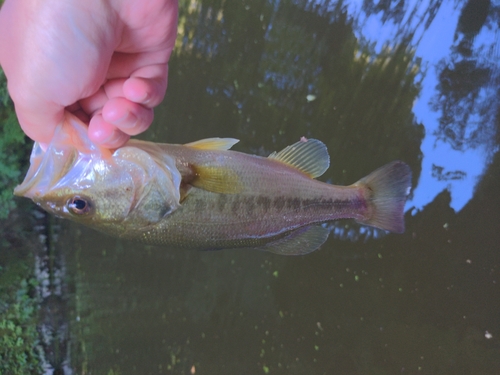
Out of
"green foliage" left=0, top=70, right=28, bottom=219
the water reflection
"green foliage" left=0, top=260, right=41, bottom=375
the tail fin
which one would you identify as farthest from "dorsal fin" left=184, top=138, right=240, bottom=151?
"green foliage" left=0, top=260, right=41, bottom=375

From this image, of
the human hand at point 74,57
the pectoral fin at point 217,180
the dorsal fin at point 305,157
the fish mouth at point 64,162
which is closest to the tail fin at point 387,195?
the dorsal fin at point 305,157

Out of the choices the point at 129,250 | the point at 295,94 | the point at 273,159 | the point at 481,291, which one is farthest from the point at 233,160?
the point at 129,250

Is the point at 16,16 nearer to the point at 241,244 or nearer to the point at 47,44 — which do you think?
the point at 47,44

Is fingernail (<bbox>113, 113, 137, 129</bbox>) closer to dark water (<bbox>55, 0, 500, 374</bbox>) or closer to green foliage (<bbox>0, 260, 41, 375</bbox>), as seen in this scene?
dark water (<bbox>55, 0, 500, 374</bbox>)

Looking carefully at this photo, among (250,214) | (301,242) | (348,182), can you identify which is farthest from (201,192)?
(348,182)

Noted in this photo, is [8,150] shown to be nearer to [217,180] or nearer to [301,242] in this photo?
[217,180]

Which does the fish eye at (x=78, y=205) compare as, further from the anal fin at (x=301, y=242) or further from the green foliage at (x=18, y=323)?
the green foliage at (x=18, y=323)
